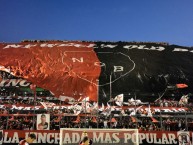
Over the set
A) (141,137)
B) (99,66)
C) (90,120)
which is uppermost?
(99,66)

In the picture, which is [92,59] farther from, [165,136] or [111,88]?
[165,136]

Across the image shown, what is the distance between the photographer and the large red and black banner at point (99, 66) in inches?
1078

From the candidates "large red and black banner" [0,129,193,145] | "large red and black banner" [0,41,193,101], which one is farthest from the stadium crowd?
"large red and black banner" [0,41,193,101]

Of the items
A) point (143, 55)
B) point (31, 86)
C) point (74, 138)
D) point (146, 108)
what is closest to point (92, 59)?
point (143, 55)

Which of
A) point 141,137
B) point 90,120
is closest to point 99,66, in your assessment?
point 90,120

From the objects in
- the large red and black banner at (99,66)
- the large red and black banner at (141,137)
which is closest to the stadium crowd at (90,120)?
the large red and black banner at (141,137)

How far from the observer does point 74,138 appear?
13.8 metres

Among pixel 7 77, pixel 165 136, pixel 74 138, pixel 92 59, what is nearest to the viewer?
pixel 74 138

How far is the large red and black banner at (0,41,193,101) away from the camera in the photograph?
27391 millimetres

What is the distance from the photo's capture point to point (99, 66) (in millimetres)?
29891

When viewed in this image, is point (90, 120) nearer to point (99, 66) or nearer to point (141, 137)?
point (141, 137)

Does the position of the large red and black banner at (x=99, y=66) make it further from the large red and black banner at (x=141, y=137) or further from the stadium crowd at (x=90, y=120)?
the large red and black banner at (x=141, y=137)

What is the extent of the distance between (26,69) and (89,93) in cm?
688

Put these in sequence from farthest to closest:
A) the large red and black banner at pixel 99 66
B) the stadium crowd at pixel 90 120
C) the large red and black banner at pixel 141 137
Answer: the large red and black banner at pixel 99 66 → the stadium crowd at pixel 90 120 → the large red and black banner at pixel 141 137
